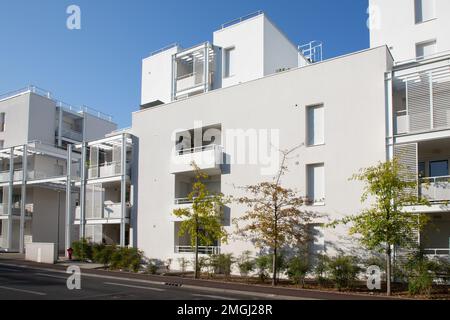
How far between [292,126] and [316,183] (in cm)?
320

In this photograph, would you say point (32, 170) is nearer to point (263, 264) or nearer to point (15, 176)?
point (15, 176)

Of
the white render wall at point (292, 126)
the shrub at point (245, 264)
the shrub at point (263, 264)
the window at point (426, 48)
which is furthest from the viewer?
the window at point (426, 48)

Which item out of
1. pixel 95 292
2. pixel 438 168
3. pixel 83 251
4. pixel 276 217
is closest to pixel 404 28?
pixel 438 168

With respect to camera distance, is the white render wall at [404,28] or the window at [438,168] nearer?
the window at [438,168]

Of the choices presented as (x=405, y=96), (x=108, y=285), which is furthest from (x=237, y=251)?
(x=405, y=96)

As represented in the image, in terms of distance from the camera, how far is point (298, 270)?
A: 59.1 feet

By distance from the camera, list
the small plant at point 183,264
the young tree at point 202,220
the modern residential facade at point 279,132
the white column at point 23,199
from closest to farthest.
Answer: the modern residential facade at point 279,132 → the young tree at point 202,220 → the small plant at point 183,264 → the white column at point 23,199

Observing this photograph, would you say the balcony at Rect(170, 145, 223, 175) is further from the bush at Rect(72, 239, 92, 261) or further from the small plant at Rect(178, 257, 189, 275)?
the bush at Rect(72, 239, 92, 261)

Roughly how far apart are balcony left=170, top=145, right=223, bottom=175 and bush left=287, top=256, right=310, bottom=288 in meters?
8.15

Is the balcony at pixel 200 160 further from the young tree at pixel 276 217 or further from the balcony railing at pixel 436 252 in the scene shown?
the balcony railing at pixel 436 252

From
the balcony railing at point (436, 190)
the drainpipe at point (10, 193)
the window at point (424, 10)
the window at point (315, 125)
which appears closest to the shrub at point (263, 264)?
the window at point (315, 125)

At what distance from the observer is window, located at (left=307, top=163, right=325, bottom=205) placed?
70.4 feet

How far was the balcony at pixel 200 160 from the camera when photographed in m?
24.8

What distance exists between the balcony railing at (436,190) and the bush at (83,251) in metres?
21.2
